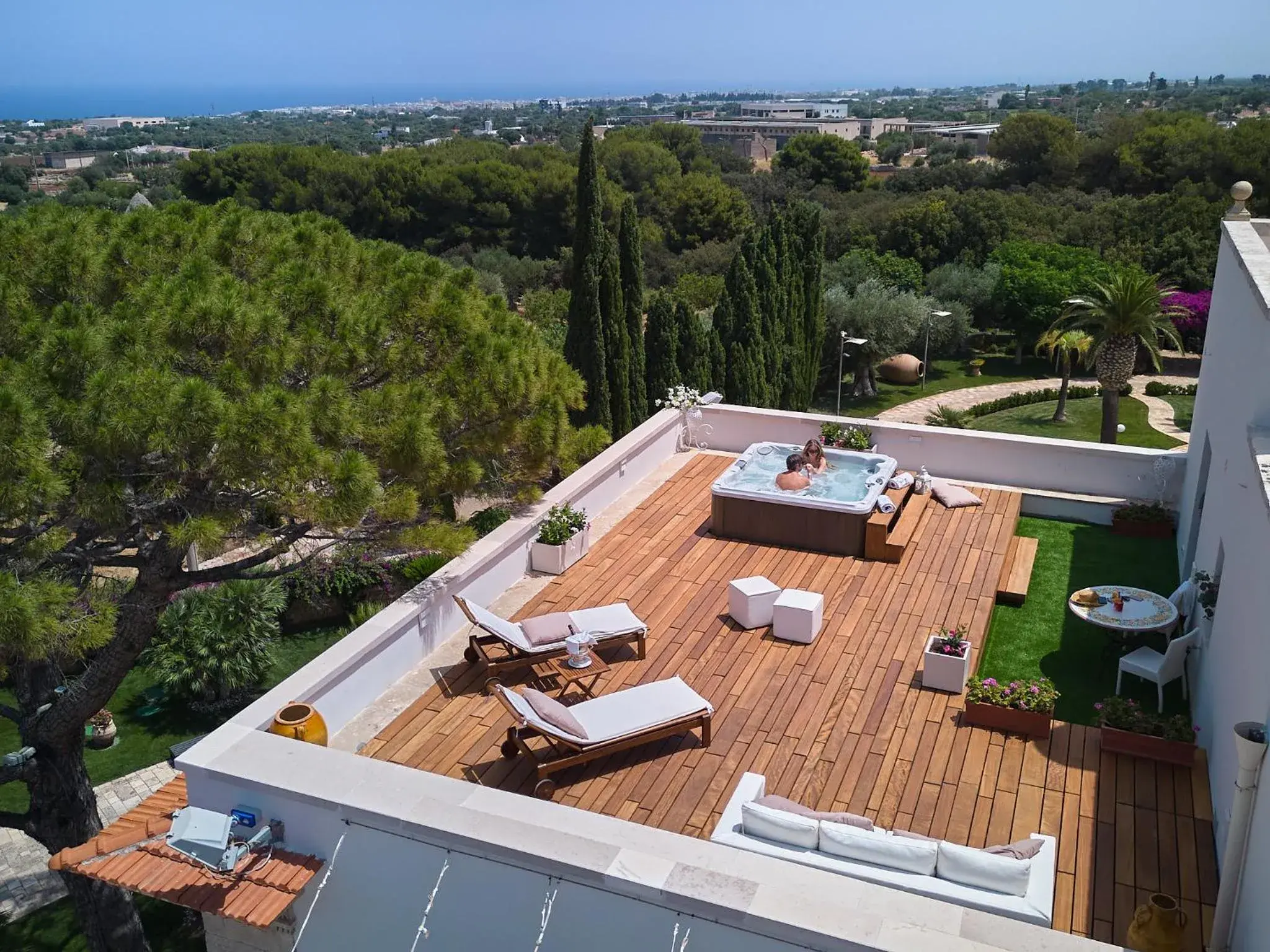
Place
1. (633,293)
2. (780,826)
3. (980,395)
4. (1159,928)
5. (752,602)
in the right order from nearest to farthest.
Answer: (1159,928) → (780,826) → (752,602) → (633,293) → (980,395)

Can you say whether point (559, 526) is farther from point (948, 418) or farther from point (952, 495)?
point (948, 418)

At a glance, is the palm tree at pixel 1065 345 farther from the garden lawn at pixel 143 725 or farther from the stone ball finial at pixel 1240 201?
the garden lawn at pixel 143 725

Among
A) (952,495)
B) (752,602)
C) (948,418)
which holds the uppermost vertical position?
(752,602)

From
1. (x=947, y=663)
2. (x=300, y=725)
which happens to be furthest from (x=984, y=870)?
(x=300, y=725)

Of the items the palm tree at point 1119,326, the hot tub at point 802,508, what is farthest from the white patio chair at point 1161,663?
the palm tree at point 1119,326

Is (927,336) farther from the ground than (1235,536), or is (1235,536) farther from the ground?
(1235,536)

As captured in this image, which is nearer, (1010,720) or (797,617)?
(1010,720)
